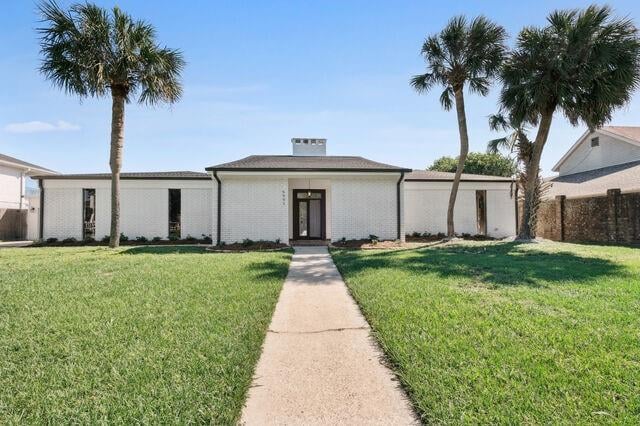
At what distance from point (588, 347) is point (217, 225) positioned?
11898 mm

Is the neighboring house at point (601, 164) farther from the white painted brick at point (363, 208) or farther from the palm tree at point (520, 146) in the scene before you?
the white painted brick at point (363, 208)

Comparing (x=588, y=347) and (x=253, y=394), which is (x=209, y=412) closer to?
(x=253, y=394)

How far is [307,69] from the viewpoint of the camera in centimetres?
1255

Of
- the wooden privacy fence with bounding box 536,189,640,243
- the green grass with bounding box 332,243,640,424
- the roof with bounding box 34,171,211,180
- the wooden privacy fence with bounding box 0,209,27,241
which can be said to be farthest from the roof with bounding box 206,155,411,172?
the wooden privacy fence with bounding box 0,209,27,241

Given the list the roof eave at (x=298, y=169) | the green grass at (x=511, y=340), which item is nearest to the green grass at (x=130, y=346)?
the green grass at (x=511, y=340)

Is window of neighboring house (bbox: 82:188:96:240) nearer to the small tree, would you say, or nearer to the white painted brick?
the white painted brick

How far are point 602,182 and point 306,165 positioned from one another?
46.8 ft

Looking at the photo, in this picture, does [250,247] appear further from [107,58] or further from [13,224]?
[13,224]

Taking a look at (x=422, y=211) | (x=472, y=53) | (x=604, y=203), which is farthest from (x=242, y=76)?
(x=604, y=203)

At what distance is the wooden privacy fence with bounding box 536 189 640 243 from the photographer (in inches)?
514

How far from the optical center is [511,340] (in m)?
3.35

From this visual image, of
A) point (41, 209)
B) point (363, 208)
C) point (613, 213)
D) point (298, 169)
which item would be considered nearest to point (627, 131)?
point (613, 213)

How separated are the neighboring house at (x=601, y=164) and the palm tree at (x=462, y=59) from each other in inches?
280

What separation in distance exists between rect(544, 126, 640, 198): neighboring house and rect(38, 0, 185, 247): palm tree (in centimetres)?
1869
